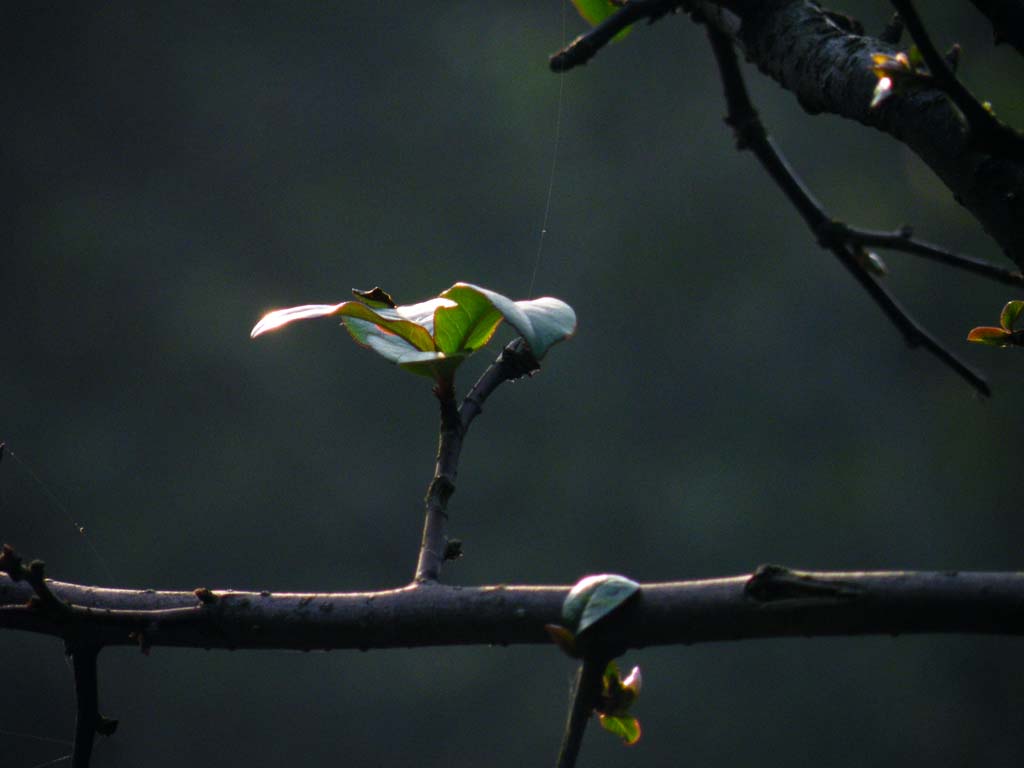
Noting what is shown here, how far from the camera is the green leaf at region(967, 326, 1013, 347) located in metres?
0.35

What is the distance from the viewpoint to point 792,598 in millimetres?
229

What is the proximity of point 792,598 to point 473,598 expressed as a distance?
0.10m

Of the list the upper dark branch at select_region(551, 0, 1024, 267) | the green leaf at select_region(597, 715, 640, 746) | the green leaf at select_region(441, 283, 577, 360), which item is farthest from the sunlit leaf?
the green leaf at select_region(597, 715, 640, 746)

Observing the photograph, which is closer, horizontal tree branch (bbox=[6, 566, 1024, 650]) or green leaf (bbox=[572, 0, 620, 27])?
horizontal tree branch (bbox=[6, 566, 1024, 650])

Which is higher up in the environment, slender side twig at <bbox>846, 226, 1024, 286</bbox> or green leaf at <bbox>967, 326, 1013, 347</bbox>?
slender side twig at <bbox>846, 226, 1024, 286</bbox>

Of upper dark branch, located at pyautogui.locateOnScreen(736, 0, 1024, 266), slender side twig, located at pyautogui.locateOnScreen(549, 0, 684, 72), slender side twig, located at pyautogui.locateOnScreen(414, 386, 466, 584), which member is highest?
slender side twig, located at pyautogui.locateOnScreen(549, 0, 684, 72)

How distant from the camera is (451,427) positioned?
1.19 feet

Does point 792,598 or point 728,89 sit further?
point 728,89

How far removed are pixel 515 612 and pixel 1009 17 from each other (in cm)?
23

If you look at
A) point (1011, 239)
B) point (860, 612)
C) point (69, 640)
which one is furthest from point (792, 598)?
point (69, 640)

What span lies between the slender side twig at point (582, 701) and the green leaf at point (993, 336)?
22 cm

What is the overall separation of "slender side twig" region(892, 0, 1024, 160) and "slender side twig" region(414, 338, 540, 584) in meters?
0.17

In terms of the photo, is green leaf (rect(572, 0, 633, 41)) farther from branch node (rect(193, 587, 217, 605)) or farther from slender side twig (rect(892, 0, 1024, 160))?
branch node (rect(193, 587, 217, 605))

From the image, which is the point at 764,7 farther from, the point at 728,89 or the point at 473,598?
the point at 473,598
